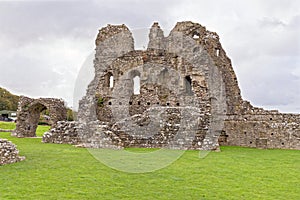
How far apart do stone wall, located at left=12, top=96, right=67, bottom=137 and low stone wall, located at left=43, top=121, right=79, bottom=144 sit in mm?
6078

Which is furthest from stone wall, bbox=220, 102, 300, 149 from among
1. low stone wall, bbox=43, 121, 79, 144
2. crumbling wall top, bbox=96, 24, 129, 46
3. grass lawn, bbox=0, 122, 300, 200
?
crumbling wall top, bbox=96, 24, 129, 46

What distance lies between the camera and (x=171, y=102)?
77.5 feet

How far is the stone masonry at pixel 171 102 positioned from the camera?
54.4 feet

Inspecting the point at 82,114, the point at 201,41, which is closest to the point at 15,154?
the point at 82,114

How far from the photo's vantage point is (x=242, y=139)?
20672 millimetres

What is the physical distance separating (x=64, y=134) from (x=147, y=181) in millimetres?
10408

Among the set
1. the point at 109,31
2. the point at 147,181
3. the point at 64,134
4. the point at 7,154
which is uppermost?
the point at 109,31

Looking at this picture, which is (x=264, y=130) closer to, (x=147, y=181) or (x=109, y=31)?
(x=147, y=181)

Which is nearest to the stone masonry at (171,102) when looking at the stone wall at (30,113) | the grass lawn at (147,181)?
the stone wall at (30,113)

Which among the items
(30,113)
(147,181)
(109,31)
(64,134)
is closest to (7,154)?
(147,181)

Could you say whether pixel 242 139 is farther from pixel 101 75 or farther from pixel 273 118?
pixel 101 75

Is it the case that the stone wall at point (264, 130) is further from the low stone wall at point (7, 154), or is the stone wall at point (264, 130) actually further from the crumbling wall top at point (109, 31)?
the low stone wall at point (7, 154)

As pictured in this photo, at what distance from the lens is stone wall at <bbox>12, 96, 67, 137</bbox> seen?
2408cm

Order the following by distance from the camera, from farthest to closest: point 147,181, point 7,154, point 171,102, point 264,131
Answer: point 171,102
point 264,131
point 7,154
point 147,181
